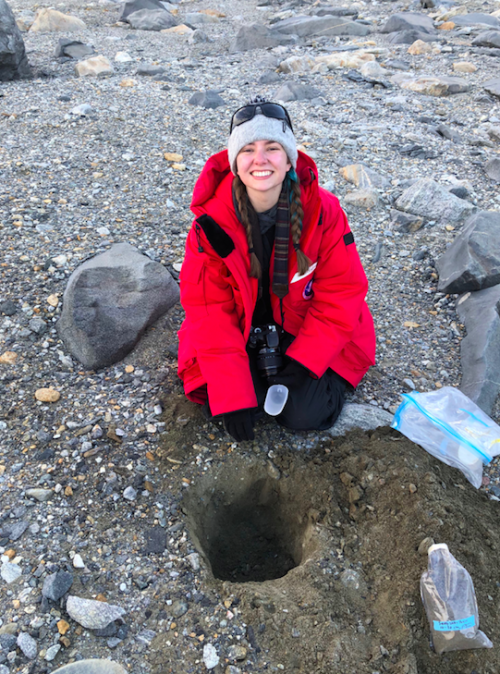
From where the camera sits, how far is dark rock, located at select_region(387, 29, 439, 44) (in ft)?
37.6

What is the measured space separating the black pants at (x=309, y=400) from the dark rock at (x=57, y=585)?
150 centimetres

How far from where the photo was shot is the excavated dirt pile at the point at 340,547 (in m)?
2.40

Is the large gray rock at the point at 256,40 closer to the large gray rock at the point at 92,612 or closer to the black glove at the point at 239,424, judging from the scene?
the black glove at the point at 239,424

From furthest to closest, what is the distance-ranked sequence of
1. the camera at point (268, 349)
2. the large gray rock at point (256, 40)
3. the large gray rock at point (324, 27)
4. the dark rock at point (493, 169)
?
1. the large gray rock at point (324, 27)
2. the large gray rock at point (256, 40)
3. the dark rock at point (493, 169)
4. the camera at point (268, 349)

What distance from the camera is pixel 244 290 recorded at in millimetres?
2977

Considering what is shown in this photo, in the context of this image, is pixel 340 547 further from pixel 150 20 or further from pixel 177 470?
pixel 150 20

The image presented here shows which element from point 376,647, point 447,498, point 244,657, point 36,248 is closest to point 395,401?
point 447,498

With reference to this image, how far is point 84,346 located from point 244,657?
2.29m

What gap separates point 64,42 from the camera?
9664mm

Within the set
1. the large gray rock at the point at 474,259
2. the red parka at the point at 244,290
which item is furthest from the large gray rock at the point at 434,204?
the red parka at the point at 244,290

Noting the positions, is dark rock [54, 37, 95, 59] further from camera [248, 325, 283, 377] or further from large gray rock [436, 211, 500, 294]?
camera [248, 325, 283, 377]

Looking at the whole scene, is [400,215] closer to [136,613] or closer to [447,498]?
[447,498]

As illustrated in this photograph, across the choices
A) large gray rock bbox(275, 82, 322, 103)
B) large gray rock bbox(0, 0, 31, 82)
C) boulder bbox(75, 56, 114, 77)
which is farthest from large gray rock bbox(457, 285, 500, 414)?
large gray rock bbox(0, 0, 31, 82)

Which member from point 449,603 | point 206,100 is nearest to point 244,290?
point 449,603
